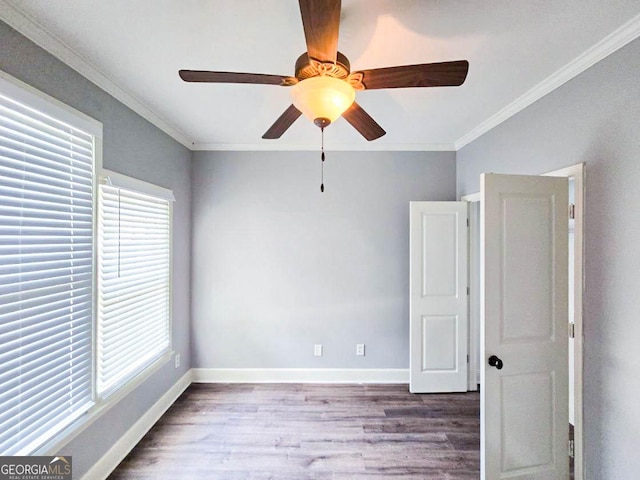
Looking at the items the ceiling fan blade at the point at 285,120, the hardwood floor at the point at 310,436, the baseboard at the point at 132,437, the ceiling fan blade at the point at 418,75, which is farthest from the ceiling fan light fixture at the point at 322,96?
the baseboard at the point at 132,437

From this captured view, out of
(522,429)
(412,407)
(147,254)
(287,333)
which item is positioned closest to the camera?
(522,429)

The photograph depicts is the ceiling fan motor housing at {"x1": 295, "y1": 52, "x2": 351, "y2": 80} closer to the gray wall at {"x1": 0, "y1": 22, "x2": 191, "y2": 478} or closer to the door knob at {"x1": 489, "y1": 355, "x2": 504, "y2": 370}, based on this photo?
the gray wall at {"x1": 0, "y1": 22, "x2": 191, "y2": 478}

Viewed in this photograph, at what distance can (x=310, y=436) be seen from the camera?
2.41m

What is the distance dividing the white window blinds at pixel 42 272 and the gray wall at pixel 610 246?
117 inches

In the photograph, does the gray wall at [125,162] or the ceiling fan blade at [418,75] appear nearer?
the ceiling fan blade at [418,75]

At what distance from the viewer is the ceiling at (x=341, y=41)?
4.49 feet

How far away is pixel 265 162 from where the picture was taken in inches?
131

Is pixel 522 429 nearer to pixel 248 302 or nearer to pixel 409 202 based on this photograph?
pixel 409 202

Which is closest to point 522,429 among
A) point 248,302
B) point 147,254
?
point 248,302

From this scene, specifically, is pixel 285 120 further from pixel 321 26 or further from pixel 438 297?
pixel 438 297

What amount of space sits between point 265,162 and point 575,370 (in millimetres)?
3119

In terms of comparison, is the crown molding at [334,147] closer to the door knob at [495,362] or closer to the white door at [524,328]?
the white door at [524,328]

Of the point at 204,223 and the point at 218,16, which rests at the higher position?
the point at 218,16

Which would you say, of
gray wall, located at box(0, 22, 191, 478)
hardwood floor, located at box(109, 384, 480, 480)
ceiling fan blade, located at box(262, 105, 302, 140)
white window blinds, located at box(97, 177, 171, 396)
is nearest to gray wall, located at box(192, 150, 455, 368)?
gray wall, located at box(0, 22, 191, 478)
